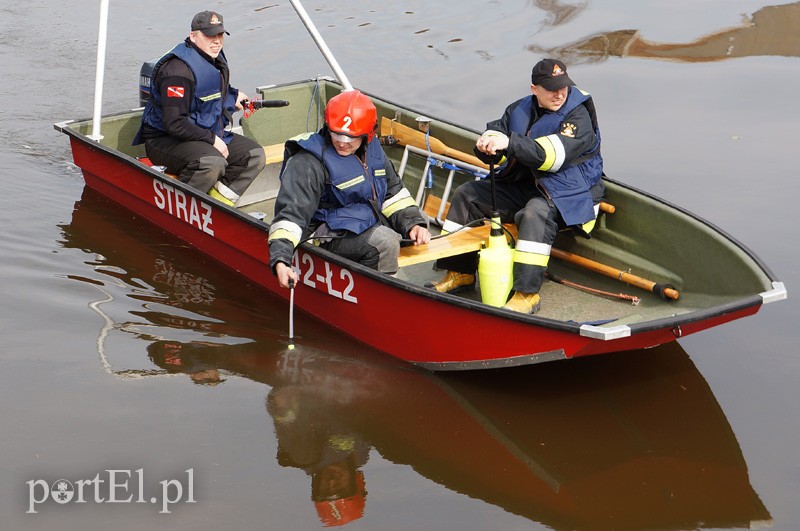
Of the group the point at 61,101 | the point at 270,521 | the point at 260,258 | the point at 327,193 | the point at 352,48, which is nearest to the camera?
the point at 270,521

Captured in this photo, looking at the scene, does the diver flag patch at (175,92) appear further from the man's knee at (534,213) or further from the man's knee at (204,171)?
the man's knee at (534,213)

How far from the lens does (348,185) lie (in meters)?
6.07

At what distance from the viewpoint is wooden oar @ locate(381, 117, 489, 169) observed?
7.70m

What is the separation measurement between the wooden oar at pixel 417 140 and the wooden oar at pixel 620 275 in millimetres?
1047

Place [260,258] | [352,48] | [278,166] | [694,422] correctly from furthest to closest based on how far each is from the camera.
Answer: [352,48] → [278,166] → [260,258] → [694,422]

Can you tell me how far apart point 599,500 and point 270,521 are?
5.21ft

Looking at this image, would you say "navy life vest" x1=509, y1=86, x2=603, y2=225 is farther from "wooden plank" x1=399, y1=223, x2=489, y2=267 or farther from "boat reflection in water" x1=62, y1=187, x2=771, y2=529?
"boat reflection in water" x1=62, y1=187, x2=771, y2=529

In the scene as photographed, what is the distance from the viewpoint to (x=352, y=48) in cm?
1300

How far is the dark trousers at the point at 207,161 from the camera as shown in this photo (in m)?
7.49

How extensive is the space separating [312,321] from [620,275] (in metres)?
2.00

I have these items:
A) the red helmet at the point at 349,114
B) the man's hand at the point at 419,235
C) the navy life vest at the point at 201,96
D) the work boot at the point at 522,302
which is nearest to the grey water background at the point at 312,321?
the work boot at the point at 522,302

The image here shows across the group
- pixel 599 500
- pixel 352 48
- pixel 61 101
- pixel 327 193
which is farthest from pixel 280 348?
pixel 352 48

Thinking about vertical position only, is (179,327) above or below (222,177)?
below

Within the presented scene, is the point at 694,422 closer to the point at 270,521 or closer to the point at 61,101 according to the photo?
the point at 270,521
